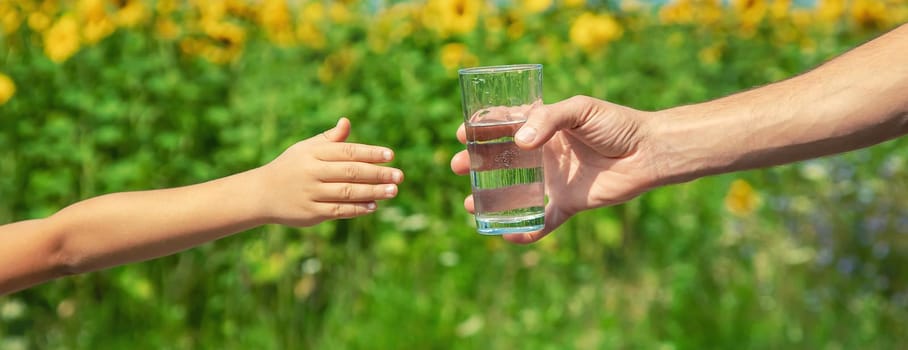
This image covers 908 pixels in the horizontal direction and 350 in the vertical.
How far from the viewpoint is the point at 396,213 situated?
4.13 metres

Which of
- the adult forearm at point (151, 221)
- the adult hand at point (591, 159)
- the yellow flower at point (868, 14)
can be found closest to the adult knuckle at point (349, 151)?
the adult forearm at point (151, 221)

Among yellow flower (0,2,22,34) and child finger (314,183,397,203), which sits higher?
yellow flower (0,2,22,34)

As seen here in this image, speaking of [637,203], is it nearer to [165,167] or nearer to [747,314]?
[747,314]

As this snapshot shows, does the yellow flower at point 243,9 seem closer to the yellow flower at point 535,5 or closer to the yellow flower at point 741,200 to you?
the yellow flower at point 535,5

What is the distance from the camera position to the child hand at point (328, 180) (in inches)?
78.0

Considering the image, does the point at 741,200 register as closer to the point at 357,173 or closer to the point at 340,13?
the point at 340,13

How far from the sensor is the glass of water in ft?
6.54

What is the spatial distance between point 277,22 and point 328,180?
2.94 metres

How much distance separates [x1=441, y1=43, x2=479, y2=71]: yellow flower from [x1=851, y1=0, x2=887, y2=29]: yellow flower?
228 centimetres

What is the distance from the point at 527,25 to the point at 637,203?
38.9 inches

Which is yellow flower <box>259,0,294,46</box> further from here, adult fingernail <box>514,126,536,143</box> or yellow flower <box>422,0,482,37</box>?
adult fingernail <box>514,126,536,143</box>

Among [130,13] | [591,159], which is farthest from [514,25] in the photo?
[591,159]

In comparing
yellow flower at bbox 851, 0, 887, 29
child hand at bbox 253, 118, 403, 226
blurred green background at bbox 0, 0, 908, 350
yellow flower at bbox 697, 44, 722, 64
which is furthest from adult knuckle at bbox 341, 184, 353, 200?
yellow flower at bbox 851, 0, 887, 29

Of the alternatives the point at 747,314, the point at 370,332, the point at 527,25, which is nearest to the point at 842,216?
the point at 747,314
